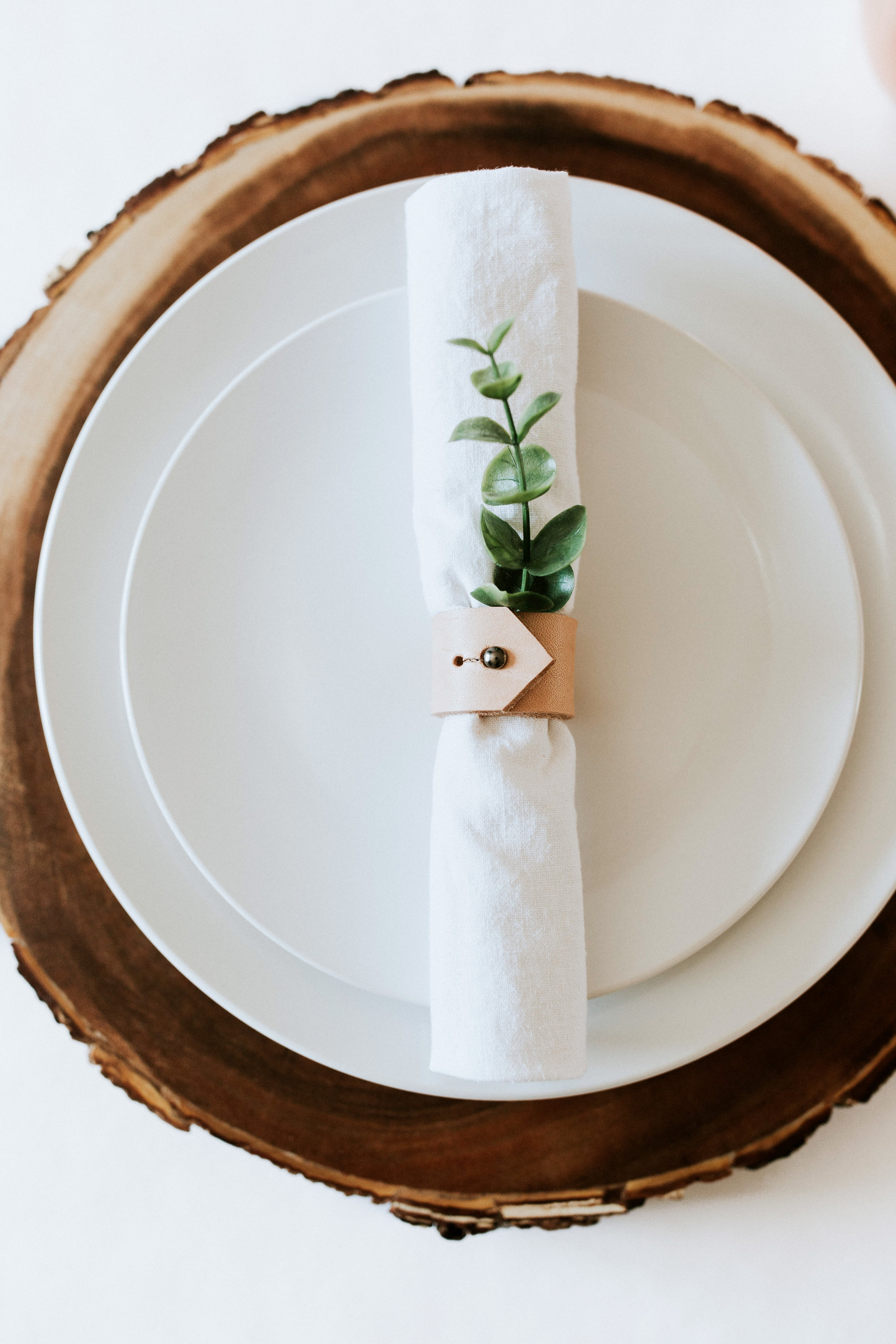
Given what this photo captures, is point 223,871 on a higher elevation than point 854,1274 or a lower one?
higher

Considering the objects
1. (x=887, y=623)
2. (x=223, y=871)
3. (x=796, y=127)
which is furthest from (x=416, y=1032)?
Answer: (x=796, y=127)

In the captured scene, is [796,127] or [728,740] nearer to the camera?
[728,740]

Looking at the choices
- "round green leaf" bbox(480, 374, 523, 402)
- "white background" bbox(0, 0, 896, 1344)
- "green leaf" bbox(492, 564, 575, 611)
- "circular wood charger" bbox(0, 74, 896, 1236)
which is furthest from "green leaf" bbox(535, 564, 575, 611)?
"white background" bbox(0, 0, 896, 1344)

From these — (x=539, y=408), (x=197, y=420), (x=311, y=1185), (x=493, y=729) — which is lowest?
(x=311, y=1185)

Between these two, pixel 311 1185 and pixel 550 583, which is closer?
pixel 550 583

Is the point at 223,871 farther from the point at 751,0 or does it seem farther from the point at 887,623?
the point at 751,0

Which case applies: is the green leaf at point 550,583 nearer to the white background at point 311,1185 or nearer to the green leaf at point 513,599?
the green leaf at point 513,599

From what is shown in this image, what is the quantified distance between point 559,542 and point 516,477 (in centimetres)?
4

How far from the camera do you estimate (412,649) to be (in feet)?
1.82

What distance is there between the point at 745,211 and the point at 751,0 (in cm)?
20

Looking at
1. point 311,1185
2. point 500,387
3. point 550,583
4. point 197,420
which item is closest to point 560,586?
point 550,583

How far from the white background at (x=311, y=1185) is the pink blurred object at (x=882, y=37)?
1.3 inches

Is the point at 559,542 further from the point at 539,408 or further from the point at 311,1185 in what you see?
the point at 311,1185

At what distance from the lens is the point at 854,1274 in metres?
0.60
